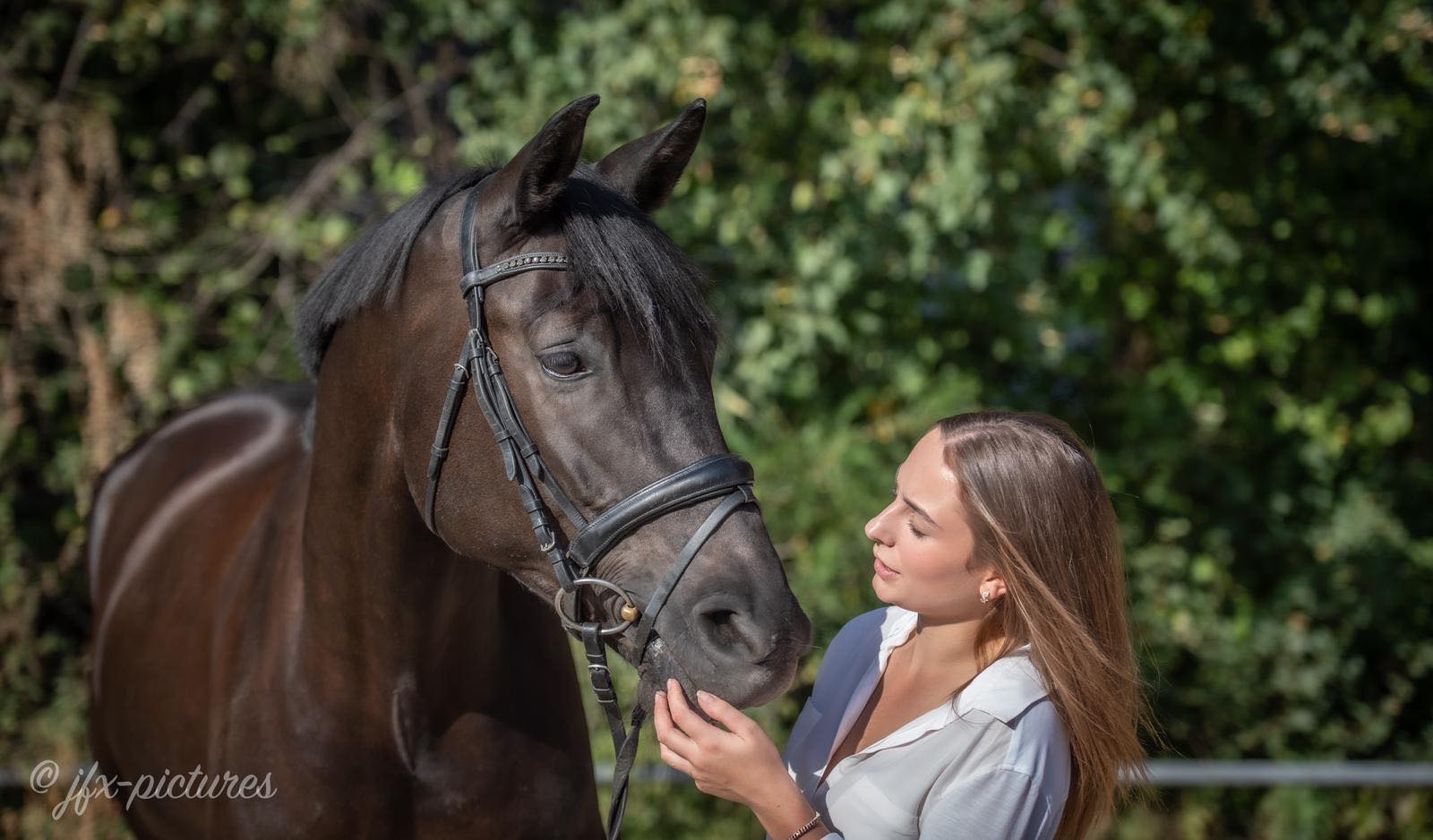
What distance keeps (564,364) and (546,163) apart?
0.29m

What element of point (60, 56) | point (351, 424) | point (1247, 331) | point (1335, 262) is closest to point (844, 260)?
point (1247, 331)

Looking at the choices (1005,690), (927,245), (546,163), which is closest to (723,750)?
(1005,690)

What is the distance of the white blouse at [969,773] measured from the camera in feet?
4.43

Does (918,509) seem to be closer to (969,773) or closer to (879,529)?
(879,529)

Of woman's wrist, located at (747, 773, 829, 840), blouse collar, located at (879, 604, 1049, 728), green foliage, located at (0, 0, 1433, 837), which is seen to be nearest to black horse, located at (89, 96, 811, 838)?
woman's wrist, located at (747, 773, 829, 840)

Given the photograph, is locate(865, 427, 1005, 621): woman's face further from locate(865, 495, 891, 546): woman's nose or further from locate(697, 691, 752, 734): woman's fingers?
locate(697, 691, 752, 734): woman's fingers

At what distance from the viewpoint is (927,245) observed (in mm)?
4879

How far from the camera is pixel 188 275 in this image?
515cm

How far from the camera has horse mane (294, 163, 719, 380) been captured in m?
1.51

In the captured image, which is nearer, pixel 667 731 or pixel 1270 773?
pixel 667 731

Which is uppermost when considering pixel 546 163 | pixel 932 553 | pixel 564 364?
pixel 546 163

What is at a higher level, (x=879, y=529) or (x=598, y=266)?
(x=598, y=266)

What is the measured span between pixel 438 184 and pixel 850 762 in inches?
43.3

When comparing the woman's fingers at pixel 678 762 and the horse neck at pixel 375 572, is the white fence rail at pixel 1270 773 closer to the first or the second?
the horse neck at pixel 375 572
